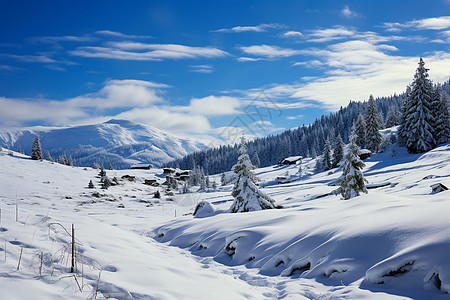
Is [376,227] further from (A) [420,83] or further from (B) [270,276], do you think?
(A) [420,83]

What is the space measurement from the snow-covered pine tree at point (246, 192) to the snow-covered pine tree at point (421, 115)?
112ft

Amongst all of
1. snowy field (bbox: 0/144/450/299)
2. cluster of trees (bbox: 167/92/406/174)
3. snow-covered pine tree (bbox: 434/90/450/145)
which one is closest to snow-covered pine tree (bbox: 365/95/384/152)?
snow-covered pine tree (bbox: 434/90/450/145)

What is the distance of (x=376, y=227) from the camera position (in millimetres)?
6121

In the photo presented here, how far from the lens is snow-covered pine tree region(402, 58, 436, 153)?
41.7 m

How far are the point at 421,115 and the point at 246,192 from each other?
36.5 metres

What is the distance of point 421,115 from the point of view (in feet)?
137

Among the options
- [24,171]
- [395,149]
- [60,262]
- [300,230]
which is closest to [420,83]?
[395,149]

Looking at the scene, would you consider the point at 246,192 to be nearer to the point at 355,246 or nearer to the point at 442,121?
the point at 355,246

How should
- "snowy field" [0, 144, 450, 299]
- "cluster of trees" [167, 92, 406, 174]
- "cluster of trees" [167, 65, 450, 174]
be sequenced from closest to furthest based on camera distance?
1. "snowy field" [0, 144, 450, 299]
2. "cluster of trees" [167, 65, 450, 174]
3. "cluster of trees" [167, 92, 406, 174]

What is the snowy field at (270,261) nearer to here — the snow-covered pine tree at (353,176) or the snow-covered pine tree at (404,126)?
the snow-covered pine tree at (353,176)

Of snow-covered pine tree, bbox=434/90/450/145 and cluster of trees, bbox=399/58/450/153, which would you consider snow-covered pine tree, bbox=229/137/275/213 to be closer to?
Result: cluster of trees, bbox=399/58/450/153

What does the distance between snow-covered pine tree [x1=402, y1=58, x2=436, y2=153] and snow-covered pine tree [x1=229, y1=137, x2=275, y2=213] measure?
3426 centimetres

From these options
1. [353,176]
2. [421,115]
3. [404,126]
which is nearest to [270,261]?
[353,176]

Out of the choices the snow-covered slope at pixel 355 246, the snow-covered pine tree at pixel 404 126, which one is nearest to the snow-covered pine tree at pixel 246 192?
the snow-covered slope at pixel 355 246
